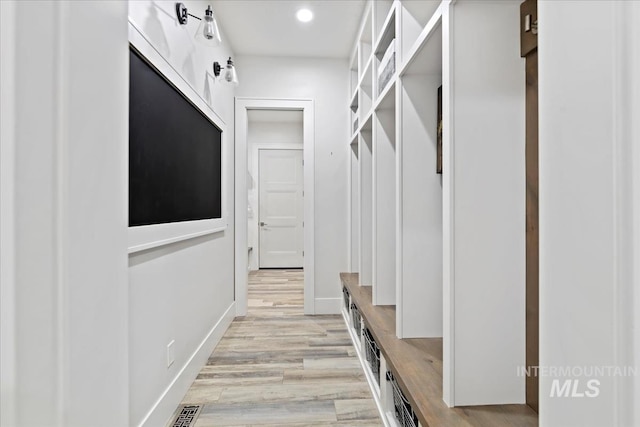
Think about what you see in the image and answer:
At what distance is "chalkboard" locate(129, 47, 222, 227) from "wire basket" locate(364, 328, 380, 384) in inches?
52.5

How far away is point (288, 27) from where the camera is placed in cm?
289

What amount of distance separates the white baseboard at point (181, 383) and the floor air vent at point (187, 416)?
42 millimetres

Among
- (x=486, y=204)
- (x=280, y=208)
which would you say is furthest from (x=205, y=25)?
(x=280, y=208)

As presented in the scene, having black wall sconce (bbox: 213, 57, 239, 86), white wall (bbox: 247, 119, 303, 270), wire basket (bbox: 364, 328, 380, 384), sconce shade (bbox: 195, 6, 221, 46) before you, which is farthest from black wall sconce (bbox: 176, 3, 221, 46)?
white wall (bbox: 247, 119, 303, 270)

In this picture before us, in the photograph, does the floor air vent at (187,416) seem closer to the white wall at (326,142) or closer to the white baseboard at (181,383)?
Result: the white baseboard at (181,383)

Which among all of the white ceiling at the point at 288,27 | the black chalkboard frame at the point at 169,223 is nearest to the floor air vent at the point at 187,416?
the black chalkboard frame at the point at 169,223

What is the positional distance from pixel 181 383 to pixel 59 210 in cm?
181

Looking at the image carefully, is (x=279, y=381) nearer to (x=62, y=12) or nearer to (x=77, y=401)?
(x=77, y=401)

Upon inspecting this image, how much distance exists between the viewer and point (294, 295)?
4184 millimetres

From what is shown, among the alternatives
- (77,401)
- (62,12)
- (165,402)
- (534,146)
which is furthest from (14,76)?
(165,402)

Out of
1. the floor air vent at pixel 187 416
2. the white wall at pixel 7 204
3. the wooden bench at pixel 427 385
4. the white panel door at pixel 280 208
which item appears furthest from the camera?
the white panel door at pixel 280 208

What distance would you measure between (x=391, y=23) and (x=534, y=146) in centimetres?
131

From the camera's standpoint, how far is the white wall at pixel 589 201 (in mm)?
400

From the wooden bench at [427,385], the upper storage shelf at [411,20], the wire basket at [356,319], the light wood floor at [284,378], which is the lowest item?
the light wood floor at [284,378]
